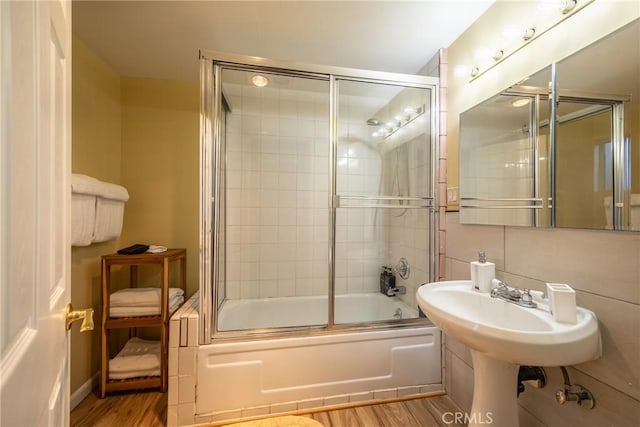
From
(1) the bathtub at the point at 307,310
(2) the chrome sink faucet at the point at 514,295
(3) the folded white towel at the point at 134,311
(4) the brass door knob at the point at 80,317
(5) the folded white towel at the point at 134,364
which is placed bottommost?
(5) the folded white towel at the point at 134,364

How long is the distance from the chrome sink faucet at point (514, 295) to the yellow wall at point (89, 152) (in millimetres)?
2405

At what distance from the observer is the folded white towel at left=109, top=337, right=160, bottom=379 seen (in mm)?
1743

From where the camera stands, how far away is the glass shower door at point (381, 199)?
6.22ft

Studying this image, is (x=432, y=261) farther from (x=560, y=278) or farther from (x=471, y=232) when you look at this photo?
(x=560, y=278)

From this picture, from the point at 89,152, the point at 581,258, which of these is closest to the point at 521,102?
the point at 581,258

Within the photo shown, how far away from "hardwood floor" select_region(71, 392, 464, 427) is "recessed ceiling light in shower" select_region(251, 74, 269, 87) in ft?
7.08

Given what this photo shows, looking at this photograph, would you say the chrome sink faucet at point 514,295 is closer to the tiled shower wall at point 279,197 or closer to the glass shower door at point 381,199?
the glass shower door at point 381,199

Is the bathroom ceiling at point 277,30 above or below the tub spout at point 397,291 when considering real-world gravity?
above

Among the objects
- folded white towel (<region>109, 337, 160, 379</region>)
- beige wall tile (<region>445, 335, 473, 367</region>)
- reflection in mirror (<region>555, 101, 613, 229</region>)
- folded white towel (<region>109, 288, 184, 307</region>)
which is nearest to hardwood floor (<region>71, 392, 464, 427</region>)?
folded white towel (<region>109, 337, 160, 379</region>)

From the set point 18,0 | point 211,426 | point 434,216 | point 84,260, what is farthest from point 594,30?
point 84,260

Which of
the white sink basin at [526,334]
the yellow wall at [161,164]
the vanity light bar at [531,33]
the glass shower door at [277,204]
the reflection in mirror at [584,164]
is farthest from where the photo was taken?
the yellow wall at [161,164]

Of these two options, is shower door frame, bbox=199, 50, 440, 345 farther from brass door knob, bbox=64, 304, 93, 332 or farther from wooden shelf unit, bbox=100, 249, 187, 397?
brass door knob, bbox=64, 304, 93, 332

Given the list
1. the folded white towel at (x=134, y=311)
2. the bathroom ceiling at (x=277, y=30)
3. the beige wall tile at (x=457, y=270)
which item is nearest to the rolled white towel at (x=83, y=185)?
the folded white towel at (x=134, y=311)

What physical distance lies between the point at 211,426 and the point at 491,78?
8.19ft
